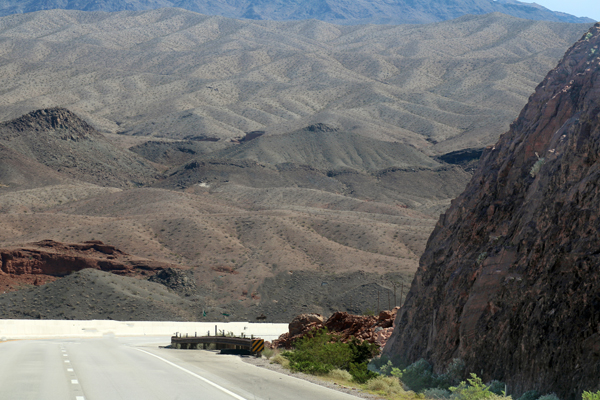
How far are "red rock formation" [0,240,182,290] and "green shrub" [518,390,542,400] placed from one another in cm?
6758

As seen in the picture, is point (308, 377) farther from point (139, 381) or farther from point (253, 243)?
point (253, 243)

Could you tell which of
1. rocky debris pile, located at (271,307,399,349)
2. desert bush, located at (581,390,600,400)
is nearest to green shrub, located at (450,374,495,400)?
desert bush, located at (581,390,600,400)

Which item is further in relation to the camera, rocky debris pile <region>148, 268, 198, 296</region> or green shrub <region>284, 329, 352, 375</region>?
rocky debris pile <region>148, 268, 198, 296</region>

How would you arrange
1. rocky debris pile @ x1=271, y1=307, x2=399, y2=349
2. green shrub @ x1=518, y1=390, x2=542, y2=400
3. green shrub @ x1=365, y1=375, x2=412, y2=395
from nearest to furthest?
green shrub @ x1=518, y1=390, x2=542, y2=400
green shrub @ x1=365, y1=375, x2=412, y2=395
rocky debris pile @ x1=271, y1=307, x2=399, y2=349

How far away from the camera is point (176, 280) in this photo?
74.8 m

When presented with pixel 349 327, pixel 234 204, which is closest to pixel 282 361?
pixel 349 327

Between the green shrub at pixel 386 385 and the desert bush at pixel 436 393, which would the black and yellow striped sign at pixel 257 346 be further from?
the desert bush at pixel 436 393

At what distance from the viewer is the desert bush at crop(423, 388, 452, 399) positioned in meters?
14.5

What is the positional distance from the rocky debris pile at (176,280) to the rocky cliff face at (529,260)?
55701 millimetres

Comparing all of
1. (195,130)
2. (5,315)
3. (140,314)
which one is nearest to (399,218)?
(140,314)

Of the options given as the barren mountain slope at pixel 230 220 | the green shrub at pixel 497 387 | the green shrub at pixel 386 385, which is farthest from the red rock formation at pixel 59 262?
the green shrub at pixel 497 387

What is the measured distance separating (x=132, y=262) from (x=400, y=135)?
388 feet

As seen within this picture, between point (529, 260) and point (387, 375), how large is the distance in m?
5.80

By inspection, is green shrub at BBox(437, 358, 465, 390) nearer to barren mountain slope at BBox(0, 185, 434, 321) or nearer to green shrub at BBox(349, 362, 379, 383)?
green shrub at BBox(349, 362, 379, 383)
